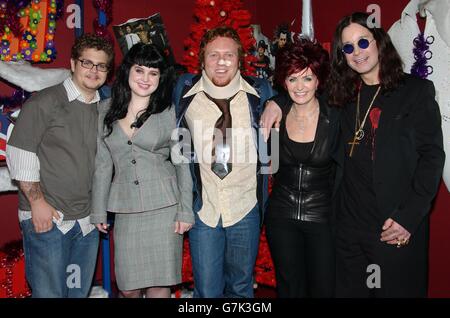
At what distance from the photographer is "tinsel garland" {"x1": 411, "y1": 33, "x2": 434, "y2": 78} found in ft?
10.5

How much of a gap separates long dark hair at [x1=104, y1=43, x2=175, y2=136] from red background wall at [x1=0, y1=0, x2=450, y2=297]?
4.64 ft

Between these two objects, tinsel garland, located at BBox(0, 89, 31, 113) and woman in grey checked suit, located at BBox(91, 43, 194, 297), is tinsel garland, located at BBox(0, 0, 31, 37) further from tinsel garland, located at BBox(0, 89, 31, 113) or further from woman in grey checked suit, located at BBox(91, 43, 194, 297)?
woman in grey checked suit, located at BBox(91, 43, 194, 297)

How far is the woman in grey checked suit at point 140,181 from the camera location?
8.96ft

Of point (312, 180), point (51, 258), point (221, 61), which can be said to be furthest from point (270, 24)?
point (51, 258)

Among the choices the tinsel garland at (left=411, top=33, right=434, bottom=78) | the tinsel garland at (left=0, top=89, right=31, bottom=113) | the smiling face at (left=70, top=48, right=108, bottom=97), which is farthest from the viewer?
the tinsel garland at (left=0, top=89, right=31, bottom=113)

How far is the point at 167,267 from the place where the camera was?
279 cm

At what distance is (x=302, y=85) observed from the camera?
107 inches

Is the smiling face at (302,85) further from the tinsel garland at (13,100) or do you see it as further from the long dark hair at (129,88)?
the tinsel garland at (13,100)

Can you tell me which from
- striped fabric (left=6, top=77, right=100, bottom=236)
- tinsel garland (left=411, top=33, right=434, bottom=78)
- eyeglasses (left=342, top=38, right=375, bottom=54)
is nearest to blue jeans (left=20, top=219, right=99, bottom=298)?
striped fabric (left=6, top=77, right=100, bottom=236)

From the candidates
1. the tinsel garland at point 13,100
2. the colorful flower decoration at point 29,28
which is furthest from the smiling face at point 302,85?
the tinsel garland at point 13,100

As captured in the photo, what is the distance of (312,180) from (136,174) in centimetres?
105

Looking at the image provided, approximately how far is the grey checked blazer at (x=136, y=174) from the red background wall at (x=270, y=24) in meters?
1.46

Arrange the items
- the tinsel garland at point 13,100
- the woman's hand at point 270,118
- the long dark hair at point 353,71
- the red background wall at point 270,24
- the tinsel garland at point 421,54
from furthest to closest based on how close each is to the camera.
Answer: the tinsel garland at point 13,100 → the red background wall at point 270,24 → the tinsel garland at point 421,54 → the woman's hand at point 270,118 → the long dark hair at point 353,71

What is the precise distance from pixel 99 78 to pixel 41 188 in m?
0.73
